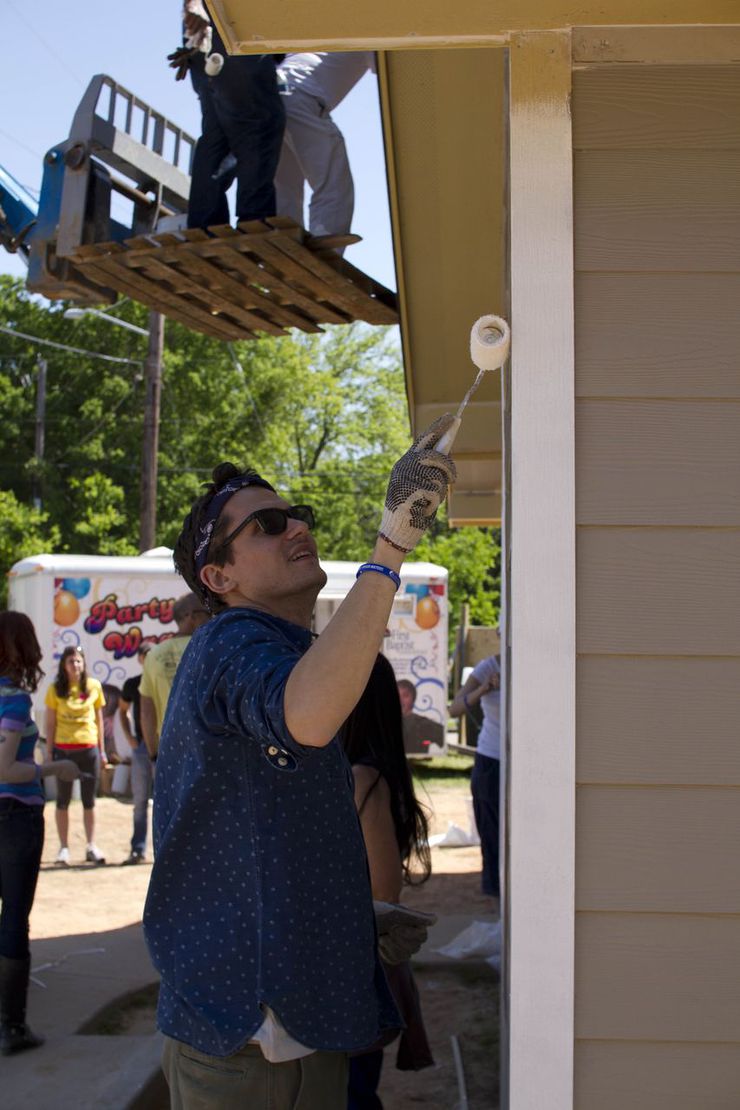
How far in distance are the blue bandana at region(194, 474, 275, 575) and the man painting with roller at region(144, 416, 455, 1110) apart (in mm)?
162

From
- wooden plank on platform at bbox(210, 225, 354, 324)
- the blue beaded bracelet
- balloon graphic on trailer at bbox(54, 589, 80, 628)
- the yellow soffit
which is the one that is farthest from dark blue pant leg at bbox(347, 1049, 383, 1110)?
balloon graphic on trailer at bbox(54, 589, 80, 628)

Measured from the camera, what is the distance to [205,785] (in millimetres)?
1809

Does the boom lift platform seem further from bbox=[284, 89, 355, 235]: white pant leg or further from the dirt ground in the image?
the dirt ground

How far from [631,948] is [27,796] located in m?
3.24

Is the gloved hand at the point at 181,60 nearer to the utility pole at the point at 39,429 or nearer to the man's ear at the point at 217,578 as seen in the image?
the man's ear at the point at 217,578

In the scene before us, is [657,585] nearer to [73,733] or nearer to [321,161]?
[321,161]

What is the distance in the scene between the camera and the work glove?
2.48 meters

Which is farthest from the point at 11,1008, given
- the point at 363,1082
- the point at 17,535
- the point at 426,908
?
the point at 17,535

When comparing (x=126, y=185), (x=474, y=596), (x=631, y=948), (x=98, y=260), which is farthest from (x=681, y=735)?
(x=474, y=596)

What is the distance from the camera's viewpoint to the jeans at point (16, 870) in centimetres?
448

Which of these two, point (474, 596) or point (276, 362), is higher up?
point (276, 362)

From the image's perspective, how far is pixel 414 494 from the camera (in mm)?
1745

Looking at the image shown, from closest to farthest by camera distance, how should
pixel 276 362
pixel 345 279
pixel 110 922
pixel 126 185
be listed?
1. pixel 345 279
2. pixel 126 185
3. pixel 110 922
4. pixel 276 362

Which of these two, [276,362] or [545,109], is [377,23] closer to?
[545,109]
